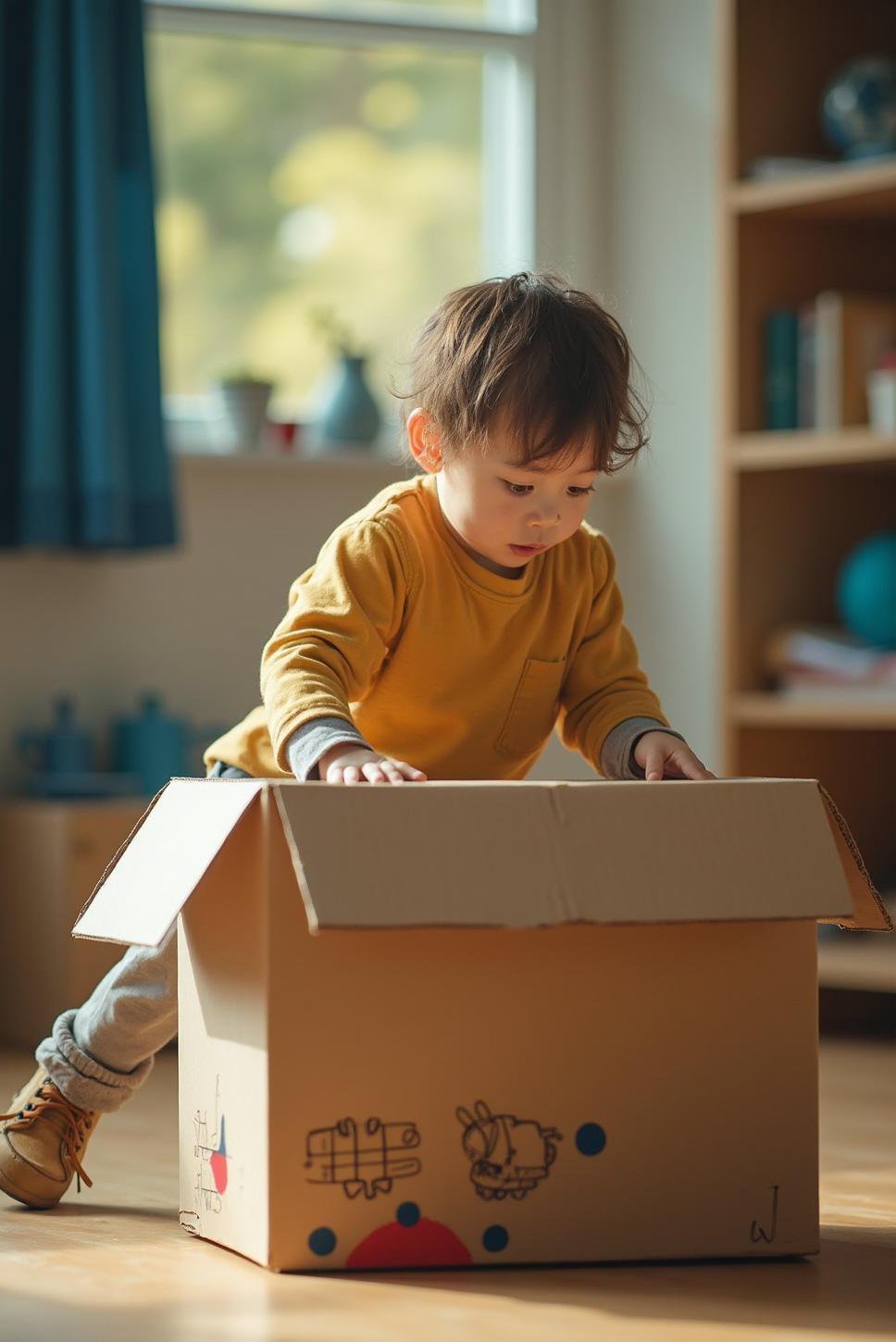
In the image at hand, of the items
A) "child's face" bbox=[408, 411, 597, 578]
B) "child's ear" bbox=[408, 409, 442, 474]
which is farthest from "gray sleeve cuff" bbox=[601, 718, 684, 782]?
"child's ear" bbox=[408, 409, 442, 474]

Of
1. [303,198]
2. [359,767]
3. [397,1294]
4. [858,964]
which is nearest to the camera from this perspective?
[397,1294]

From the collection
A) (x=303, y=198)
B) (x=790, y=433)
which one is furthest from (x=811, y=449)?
(x=303, y=198)

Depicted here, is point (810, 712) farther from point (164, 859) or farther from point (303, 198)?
point (164, 859)

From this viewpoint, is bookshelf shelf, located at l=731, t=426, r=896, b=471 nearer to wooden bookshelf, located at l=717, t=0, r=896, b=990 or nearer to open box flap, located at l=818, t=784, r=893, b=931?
wooden bookshelf, located at l=717, t=0, r=896, b=990

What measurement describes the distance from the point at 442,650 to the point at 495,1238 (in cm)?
48

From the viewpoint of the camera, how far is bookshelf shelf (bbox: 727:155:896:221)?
2.61m

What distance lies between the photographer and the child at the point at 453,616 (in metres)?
→ 1.50

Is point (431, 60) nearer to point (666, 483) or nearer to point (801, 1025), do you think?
point (666, 483)

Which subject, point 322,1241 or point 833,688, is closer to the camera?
→ point 322,1241

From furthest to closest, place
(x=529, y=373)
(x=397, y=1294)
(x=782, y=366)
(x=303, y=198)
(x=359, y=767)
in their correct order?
1. (x=303, y=198)
2. (x=782, y=366)
3. (x=529, y=373)
4. (x=359, y=767)
5. (x=397, y=1294)

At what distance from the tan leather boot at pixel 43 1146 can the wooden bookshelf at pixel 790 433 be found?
1.36 m

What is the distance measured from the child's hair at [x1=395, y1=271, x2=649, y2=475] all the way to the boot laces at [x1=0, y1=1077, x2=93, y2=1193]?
61 centimetres

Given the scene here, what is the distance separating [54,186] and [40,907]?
1.00 metres

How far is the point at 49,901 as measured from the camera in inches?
99.5
